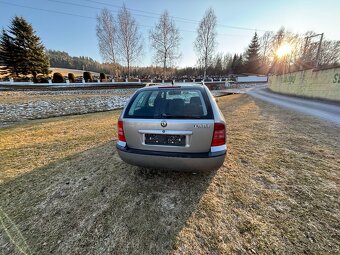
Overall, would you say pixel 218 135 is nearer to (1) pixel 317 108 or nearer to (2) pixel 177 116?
(2) pixel 177 116

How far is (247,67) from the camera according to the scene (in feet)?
192

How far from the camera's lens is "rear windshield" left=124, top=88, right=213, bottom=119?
2357 mm

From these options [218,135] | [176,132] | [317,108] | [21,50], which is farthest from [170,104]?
[21,50]

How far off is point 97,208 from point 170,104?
5.96 feet

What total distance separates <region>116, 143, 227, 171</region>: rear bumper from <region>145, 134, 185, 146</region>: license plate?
0.14m

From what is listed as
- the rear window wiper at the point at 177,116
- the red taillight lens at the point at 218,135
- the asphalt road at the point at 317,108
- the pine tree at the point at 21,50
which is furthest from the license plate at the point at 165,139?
the pine tree at the point at 21,50

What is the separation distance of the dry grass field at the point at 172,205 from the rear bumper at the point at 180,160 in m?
0.46

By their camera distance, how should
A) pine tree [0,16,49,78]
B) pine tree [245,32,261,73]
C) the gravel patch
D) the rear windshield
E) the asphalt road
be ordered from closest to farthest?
1. the rear windshield
2. the asphalt road
3. the gravel patch
4. pine tree [0,16,49,78]
5. pine tree [245,32,261,73]

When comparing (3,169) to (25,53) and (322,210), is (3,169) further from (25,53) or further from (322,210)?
(25,53)

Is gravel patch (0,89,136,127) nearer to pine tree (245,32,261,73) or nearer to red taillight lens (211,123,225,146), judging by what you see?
red taillight lens (211,123,225,146)

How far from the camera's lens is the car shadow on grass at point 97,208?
175 cm

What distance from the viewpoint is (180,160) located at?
2287 mm

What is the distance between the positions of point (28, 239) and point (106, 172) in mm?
1424

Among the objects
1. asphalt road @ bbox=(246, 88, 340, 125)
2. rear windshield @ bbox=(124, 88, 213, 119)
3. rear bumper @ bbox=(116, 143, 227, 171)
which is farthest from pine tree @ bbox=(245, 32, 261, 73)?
rear bumper @ bbox=(116, 143, 227, 171)
